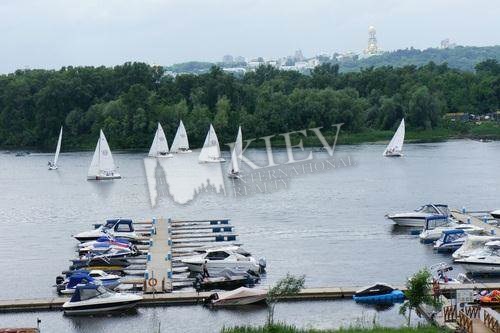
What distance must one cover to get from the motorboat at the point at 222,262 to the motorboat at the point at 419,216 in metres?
16.7

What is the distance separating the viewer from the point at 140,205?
82.5 metres

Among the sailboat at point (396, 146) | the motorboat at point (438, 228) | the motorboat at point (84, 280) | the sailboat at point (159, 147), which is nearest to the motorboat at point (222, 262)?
the motorboat at point (84, 280)

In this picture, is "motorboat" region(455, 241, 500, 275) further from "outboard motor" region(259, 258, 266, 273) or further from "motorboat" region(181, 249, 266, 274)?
"motorboat" region(181, 249, 266, 274)

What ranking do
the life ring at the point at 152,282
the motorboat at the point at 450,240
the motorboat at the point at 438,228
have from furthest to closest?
the motorboat at the point at 438,228, the motorboat at the point at 450,240, the life ring at the point at 152,282

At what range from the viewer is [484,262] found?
47812 mm

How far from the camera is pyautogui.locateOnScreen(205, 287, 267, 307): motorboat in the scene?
137 feet

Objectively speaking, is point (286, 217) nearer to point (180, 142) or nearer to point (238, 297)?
point (238, 297)

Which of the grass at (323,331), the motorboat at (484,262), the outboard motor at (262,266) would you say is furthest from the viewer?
the outboard motor at (262,266)

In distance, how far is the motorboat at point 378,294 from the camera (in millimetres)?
41719

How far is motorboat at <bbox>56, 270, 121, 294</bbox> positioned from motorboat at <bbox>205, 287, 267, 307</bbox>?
510 centimetres

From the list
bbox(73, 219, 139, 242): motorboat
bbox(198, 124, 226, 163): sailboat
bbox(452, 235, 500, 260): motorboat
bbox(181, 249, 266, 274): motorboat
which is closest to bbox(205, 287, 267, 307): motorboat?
bbox(181, 249, 266, 274): motorboat

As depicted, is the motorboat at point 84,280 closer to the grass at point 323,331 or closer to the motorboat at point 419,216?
the grass at point 323,331

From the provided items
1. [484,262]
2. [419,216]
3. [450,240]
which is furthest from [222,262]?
[419,216]

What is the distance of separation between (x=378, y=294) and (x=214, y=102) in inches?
4646
